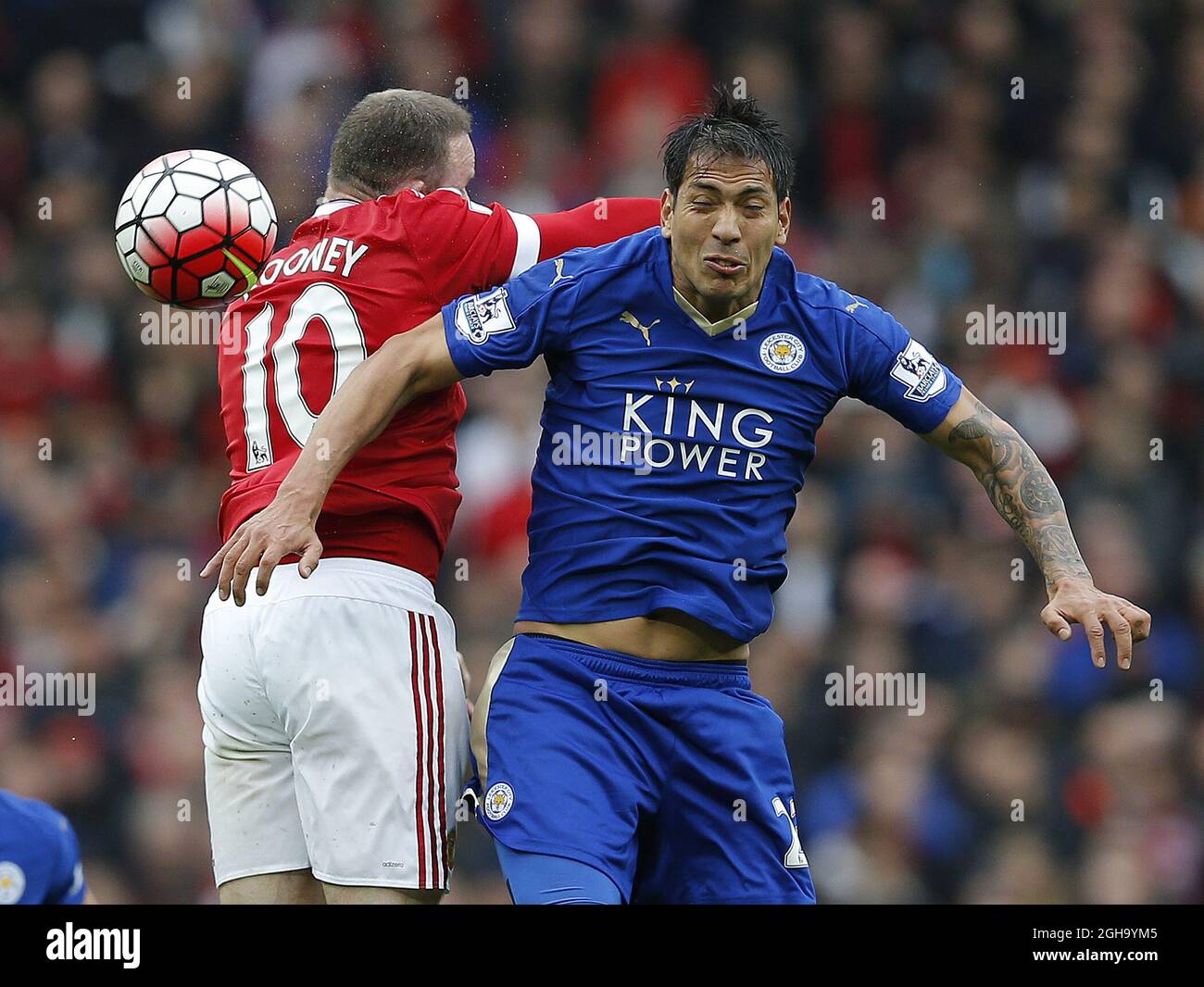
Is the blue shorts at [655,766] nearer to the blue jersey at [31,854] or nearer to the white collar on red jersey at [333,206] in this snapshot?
the blue jersey at [31,854]

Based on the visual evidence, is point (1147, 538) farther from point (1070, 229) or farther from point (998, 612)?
point (1070, 229)

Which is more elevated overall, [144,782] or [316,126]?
[316,126]

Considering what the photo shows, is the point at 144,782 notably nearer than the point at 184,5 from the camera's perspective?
Yes

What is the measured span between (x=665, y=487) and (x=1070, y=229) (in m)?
5.29

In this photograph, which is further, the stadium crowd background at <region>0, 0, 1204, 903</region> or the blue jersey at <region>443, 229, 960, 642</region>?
the stadium crowd background at <region>0, 0, 1204, 903</region>

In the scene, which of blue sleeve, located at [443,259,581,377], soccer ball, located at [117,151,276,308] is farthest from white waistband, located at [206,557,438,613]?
soccer ball, located at [117,151,276,308]

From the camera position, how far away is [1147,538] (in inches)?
318

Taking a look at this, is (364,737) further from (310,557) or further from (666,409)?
(666,409)

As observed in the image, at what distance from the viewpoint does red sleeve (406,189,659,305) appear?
14.5 ft

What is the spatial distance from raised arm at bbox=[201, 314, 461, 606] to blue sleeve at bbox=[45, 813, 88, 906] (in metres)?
0.60

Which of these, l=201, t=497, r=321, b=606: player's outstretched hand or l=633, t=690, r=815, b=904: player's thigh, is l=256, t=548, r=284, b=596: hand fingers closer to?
l=201, t=497, r=321, b=606: player's outstretched hand

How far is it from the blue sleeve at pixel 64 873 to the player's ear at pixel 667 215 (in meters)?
1.93

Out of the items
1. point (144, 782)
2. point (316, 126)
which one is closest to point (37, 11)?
point (316, 126)
